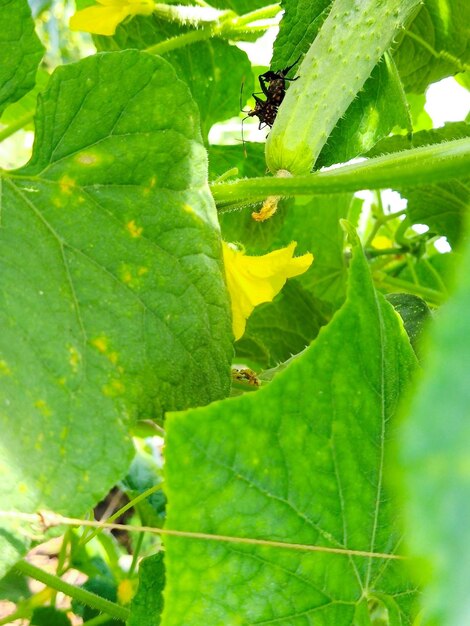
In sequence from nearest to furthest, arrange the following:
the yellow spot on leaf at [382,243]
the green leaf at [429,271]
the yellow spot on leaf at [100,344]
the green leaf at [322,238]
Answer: the yellow spot on leaf at [100,344]
the green leaf at [322,238]
the green leaf at [429,271]
the yellow spot on leaf at [382,243]

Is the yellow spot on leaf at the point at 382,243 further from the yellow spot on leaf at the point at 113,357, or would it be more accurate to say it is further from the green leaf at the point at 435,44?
the yellow spot on leaf at the point at 113,357

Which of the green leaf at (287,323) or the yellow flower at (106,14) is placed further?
the green leaf at (287,323)

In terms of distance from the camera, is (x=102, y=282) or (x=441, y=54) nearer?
(x=102, y=282)

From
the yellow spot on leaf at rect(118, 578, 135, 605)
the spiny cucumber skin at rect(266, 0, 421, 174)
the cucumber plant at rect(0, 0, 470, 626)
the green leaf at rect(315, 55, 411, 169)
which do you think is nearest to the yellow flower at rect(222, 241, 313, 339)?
the cucumber plant at rect(0, 0, 470, 626)

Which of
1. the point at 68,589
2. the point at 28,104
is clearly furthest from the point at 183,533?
the point at 28,104

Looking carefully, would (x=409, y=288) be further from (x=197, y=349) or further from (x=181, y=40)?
(x=197, y=349)

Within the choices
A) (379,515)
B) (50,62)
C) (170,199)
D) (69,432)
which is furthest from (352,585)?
(50,62)

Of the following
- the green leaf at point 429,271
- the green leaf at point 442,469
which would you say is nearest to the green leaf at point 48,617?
the green leaf at point 429,271
